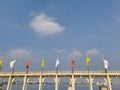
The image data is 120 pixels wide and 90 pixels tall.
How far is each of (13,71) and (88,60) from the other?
83.0 feet

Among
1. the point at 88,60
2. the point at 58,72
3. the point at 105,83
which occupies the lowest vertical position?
the point at 105,83

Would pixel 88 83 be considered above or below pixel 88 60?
below

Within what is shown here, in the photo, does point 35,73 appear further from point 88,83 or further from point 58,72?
point 88,83

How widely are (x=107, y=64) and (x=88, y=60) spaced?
20.5 feet

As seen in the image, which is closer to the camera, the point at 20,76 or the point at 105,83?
the point at 105,83

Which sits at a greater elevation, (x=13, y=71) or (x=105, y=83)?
(x=13, y=71)

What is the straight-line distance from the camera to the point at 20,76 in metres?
60.9

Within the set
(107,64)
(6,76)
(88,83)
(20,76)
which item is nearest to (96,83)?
(88,83)

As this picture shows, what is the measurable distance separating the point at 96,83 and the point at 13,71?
27532mm

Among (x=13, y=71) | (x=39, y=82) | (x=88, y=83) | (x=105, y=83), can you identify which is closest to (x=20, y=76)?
(x=13, y=71)

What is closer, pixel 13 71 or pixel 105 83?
pixel 105 83

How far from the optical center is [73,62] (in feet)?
197

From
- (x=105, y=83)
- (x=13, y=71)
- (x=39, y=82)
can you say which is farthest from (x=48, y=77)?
(x=105, y=83)

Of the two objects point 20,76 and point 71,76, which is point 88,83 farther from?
point 20,76
